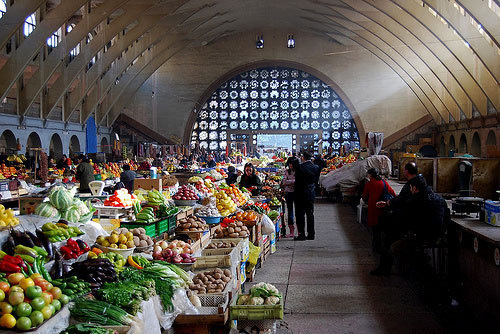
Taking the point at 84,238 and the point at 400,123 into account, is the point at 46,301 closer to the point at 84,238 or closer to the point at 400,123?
the point at 84,238

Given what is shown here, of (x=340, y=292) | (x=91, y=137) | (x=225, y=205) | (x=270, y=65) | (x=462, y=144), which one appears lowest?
(x=340, y=292)

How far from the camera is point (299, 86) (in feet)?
98.3

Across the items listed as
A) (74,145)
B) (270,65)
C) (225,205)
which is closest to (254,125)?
(270,65)

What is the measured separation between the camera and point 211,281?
15.4 ft

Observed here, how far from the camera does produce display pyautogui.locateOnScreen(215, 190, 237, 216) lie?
7975 mm

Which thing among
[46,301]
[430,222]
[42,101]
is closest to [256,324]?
[46,301]

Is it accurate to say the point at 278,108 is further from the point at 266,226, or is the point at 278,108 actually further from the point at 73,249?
the point at 73,249

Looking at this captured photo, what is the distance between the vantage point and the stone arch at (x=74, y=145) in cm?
2295

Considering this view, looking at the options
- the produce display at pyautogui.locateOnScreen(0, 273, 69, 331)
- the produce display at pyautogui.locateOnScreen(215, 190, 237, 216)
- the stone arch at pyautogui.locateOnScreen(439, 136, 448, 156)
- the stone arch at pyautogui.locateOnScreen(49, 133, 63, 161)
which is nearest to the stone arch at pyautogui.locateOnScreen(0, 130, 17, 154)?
the stone arch at pyautogui.locateOnScreen(49, 133, 63, 161)

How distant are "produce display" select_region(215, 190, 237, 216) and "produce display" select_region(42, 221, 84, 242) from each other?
136 inches

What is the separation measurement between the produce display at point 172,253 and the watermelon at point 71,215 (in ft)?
2.50

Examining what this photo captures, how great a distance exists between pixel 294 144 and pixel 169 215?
2396 cm

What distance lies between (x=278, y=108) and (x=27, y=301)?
27500mm

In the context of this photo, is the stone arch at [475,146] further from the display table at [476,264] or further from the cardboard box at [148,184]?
the display table at [476,264]
